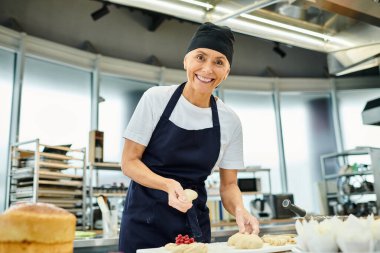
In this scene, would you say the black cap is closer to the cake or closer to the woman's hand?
the woman's hand

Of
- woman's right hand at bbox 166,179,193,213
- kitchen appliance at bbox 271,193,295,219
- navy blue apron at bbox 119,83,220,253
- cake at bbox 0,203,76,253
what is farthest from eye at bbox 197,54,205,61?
kitchen appliance at bbox 271,193,295,219

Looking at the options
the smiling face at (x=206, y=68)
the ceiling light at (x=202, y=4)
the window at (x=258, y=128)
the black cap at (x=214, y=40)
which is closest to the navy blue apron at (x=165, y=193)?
the smiling face at (x=206, y=68)

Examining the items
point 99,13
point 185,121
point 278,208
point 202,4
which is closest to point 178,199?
point 185,121

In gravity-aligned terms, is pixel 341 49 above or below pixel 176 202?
above

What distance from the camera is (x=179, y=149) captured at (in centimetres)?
142

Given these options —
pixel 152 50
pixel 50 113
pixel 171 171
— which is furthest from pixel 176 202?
pixel 152 50

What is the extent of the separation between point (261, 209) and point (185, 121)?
15.5 ft

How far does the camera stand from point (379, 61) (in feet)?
10.1

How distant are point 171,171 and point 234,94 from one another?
576 centimetres

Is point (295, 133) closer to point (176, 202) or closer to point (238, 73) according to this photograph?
point (238, 73)

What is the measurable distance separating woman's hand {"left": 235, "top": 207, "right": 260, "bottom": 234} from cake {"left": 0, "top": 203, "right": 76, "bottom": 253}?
32.6 inches

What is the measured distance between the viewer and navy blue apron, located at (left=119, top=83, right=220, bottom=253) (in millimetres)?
1314

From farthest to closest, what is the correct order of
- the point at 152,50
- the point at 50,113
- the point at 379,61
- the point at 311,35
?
the point at 152,50 < the point at 50,113 < the point at 379,61 < the point at 311,35

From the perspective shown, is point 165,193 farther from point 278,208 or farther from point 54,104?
point 278,208
